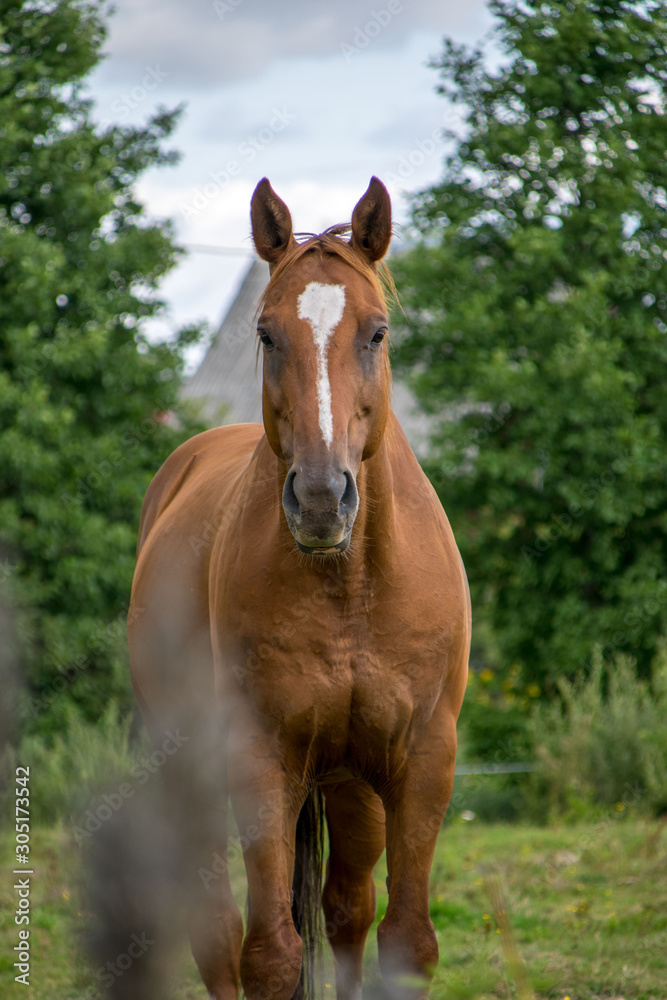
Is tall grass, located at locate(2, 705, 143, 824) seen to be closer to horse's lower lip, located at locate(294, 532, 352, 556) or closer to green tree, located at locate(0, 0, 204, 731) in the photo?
green tree, located at locate(0, 0, 204, 731)

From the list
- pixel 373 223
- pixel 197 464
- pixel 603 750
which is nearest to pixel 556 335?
pixel 603 750

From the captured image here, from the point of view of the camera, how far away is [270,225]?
295cm

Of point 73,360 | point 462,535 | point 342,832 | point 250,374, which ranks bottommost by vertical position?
point 250,374

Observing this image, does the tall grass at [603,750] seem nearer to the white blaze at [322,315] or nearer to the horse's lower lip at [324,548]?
the horse's lower lip at [324,548]

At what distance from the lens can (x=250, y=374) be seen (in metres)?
24.2

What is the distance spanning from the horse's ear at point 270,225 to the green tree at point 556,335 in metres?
5.96

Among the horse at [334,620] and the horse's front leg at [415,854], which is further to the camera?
the horse's front leg at [415,854]

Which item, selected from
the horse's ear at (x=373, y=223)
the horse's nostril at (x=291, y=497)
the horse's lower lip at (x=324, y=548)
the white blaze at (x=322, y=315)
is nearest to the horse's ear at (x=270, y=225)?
the horse's ear at (x=373, y=223)

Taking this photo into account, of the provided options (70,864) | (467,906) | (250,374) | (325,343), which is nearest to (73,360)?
(70,864)

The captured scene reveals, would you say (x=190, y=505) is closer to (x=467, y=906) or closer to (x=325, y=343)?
(x=325, y=343)

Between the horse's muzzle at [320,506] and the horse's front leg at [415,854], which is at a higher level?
the horse's muzzle at [320,506]

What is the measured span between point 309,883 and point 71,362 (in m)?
6.13

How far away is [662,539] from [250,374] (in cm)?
1640

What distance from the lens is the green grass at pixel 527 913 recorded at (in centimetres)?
426
